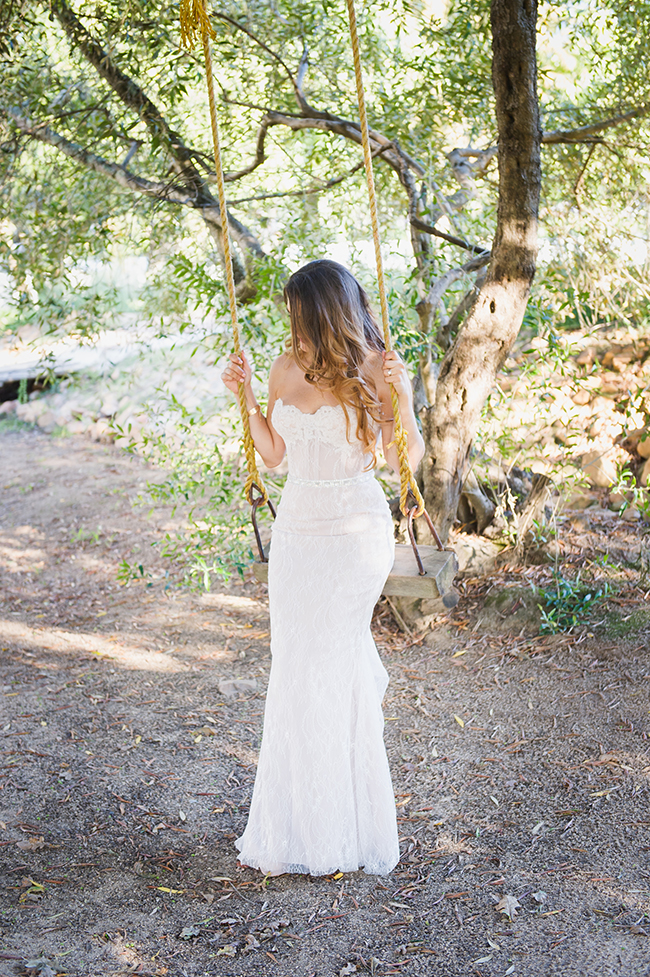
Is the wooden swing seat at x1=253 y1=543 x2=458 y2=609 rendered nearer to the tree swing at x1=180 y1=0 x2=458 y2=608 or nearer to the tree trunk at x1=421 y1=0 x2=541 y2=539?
the tree swing at x1=180 y1=0 x2=458 y2=608

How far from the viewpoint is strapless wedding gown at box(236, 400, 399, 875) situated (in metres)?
2.72

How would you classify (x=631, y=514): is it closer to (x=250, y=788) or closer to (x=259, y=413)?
(x=250, y=788)

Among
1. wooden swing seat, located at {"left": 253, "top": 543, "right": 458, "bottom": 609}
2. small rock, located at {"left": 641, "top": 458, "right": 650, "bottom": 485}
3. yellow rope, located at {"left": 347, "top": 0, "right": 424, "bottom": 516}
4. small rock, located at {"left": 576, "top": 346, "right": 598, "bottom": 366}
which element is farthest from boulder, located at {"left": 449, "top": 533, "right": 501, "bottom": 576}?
small rock, located at {"left": 576, "top": 346, "right": 598, "bottom": 366}

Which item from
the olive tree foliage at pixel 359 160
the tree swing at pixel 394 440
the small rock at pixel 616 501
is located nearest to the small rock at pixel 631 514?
the small rock at pixel 616 501

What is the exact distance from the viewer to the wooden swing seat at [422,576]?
2744mm

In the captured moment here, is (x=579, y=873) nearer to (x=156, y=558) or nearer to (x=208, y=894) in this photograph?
(x=208, y=894)

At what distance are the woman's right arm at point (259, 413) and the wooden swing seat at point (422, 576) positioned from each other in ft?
1.42

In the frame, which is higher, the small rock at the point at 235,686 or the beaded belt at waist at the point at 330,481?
the beaded belt at waist at the point at 330,481

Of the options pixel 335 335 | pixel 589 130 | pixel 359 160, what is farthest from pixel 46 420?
pixel 335 335

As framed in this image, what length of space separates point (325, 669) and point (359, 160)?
363 cm

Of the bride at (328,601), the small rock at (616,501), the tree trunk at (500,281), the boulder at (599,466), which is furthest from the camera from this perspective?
the boulder at (599,466)

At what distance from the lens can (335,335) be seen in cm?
259

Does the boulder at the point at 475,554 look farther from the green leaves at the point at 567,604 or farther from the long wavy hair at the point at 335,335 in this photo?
the long wavy hair at the point at 335,335

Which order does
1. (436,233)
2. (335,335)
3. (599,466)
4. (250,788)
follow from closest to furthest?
(335,335)
(250,788)
(436,233)
(599,466)
